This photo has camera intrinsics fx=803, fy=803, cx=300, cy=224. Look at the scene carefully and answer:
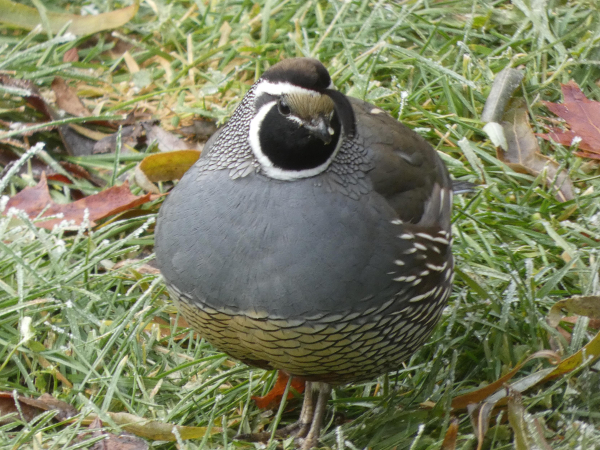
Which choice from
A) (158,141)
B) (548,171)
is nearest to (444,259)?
(548,171)

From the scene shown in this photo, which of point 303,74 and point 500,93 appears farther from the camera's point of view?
point 500,93

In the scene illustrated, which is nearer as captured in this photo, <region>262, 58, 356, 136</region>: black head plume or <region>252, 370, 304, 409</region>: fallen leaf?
<region>262, 58, 356, 136</region>: black head plume

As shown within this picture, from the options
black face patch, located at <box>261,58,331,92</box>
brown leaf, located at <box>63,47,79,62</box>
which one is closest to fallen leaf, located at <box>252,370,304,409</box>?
black face patch, located at <box>261,58,331,92</box>

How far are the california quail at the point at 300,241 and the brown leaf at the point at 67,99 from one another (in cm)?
209

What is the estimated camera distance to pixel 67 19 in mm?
5398

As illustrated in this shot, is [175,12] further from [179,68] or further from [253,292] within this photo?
[253,292]

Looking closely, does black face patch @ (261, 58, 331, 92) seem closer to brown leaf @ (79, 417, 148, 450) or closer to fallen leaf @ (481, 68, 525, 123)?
brown leaf @ (79, 417, 148, 450)

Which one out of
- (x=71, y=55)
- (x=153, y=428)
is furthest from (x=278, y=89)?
(x=71, y=55)

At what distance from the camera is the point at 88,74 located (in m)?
5.16

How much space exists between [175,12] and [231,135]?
2.83 meters

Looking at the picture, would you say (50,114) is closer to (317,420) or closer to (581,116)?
(317,420)

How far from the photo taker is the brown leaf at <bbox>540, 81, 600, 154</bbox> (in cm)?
409

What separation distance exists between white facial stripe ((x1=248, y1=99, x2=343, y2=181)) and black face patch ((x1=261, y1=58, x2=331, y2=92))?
126mm

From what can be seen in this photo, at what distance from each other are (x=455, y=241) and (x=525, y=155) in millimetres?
675
